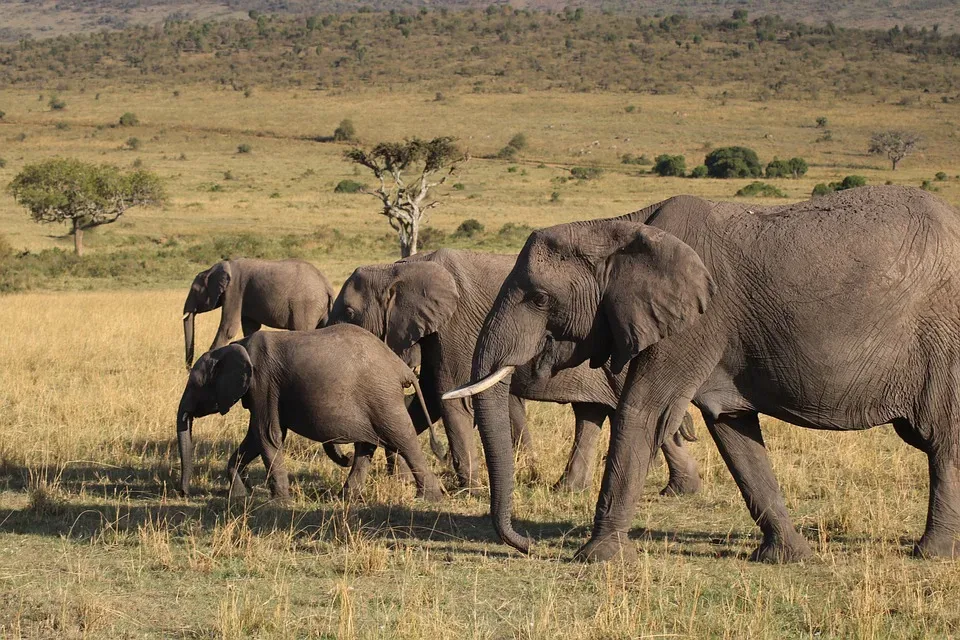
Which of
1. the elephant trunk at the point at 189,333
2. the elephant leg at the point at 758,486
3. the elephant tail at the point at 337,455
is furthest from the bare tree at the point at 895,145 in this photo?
the elephant leg at the point at 758,486

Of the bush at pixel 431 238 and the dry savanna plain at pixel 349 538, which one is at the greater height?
the dry savanna plain at pixel 349 538

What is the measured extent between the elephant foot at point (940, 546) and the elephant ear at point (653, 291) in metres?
1.77

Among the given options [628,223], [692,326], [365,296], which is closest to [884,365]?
[692,326]

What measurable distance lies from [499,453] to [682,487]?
2.31 m

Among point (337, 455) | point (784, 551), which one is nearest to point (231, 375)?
point (337, 455)

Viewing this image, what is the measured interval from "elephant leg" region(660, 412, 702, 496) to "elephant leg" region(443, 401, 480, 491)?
4.36 ft

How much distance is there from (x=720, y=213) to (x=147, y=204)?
113ft

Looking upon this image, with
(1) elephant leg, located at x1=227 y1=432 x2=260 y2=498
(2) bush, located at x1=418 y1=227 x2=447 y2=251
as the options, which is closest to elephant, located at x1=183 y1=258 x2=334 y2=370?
Result: (1) elephant leg, located at x1=227 y1=432 x2=260 y2=498

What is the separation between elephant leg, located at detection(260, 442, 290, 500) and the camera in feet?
27.8

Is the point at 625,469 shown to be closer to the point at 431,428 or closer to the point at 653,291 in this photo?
the point at 653,291

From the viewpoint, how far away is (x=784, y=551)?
23.1ft

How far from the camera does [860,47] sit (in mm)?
115375

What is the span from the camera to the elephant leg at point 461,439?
9.19 metres

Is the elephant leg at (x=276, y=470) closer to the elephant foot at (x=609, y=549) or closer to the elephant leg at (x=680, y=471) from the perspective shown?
the elephant foot at (x=609, y=549)
